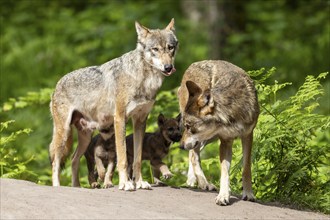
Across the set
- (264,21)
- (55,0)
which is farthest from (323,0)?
(55,0)

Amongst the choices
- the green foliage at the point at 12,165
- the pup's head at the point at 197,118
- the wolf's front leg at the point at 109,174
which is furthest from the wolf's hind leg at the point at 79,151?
the pup's head at the point at 197,118

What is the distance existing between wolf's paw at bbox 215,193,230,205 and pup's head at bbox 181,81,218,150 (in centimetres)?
62

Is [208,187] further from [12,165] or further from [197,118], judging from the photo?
[12,165]

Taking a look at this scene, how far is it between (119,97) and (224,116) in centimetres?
137

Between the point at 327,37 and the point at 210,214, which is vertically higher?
the point at 327,37

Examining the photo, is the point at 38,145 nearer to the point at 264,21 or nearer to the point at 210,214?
the point at 210,214

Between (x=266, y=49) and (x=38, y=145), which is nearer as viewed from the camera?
(x=38, y=145)

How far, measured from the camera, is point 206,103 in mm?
8789

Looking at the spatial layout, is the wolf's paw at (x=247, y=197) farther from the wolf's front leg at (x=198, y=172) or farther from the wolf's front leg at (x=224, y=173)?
the wolf's front leg at (x=198, y=172)

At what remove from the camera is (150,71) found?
9.57 m

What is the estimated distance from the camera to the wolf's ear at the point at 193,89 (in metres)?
8.74

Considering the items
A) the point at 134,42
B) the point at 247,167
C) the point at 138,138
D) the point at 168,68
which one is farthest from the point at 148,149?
the point at 134,42

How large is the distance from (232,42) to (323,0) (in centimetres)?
226

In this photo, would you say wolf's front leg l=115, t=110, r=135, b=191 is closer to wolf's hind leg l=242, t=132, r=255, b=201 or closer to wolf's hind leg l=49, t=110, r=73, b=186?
wolf's hind leg l=49, t=110, r=73, b=186
